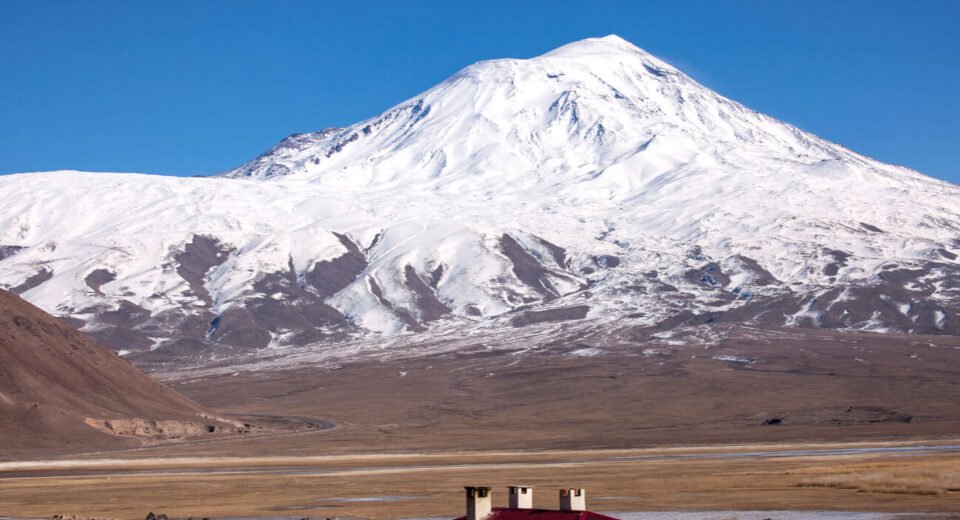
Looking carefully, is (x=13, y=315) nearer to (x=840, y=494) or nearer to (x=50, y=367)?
(x=50, y=367)

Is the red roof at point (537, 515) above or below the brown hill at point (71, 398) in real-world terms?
below

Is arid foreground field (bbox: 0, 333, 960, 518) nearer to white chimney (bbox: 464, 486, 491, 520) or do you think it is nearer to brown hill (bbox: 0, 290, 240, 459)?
brown hill (bbox: 0, 290, 240, 459)

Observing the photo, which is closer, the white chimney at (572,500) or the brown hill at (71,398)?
the white chimney at (572,500)

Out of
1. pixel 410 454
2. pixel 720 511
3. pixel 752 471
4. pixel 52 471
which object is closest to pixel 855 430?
pixel 410 454

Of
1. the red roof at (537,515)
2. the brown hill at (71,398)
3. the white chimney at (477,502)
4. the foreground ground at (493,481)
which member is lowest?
the red roof at (537,515)

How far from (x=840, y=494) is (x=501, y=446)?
73506 millimetres

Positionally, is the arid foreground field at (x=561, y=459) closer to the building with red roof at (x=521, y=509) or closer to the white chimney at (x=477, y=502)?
the building with red roof at (x=521, y=509)

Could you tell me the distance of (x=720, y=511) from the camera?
55781mm

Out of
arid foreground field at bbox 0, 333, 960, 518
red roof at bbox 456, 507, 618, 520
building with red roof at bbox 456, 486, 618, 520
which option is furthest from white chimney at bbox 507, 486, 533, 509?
arid foreground field at bbox 0, 333, 960, 518

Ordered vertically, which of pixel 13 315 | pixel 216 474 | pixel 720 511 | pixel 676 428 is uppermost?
pixel 13 315

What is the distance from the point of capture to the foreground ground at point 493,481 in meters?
61.4

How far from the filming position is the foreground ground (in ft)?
202

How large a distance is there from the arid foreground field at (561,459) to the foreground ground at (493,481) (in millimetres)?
173

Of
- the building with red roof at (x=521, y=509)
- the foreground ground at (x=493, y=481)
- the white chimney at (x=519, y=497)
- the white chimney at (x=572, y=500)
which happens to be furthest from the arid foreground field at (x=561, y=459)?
the white chimney at (x=519, y=497)
